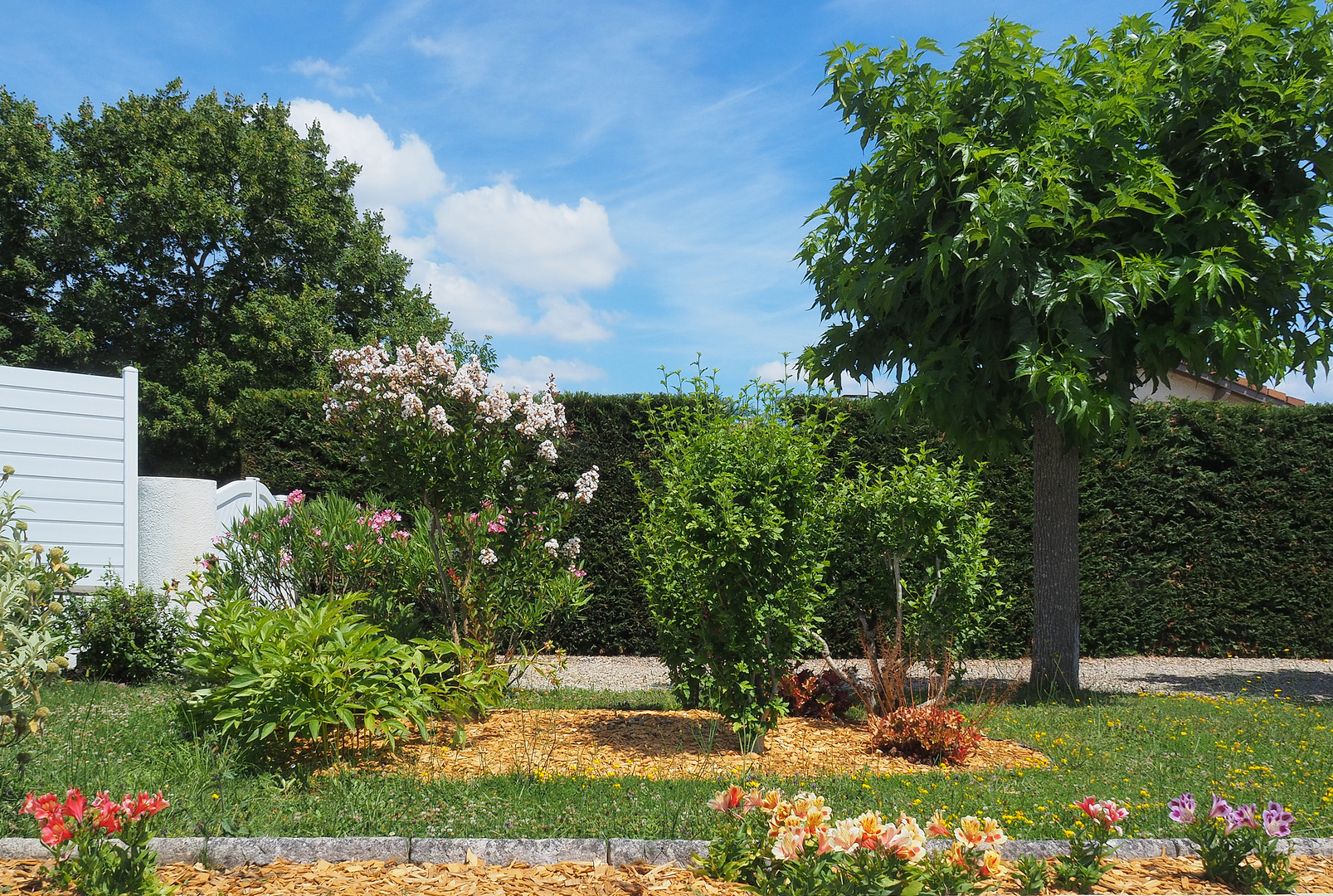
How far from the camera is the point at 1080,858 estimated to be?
312 cm

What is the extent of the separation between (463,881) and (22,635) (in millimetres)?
2286

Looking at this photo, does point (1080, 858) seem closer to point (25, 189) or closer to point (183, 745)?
point (183, 745)

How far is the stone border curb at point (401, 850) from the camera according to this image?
3.23 meters

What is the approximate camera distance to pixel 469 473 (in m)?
5.57

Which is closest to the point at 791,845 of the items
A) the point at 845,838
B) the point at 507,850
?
the point at 845,838

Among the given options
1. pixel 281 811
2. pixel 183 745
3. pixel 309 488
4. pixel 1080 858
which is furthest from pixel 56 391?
pixel 1080 858

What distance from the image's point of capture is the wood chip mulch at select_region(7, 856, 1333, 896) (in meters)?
3.01

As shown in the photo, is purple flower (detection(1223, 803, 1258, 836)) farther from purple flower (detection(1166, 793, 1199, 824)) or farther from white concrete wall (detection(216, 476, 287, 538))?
white concrete wall (detection(216, 476, 287, 538))

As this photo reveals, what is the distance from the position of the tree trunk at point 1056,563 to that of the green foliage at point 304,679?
5107mm

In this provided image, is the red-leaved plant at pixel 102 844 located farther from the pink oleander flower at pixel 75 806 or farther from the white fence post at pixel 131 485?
the white fence post at pixel 131 485

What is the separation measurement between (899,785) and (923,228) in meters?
4.38

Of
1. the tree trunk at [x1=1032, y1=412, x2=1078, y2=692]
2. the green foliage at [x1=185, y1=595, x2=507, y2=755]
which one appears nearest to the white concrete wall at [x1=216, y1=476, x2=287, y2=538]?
the green foliage at [x1=185, y1=595, x2=507, y2=755]

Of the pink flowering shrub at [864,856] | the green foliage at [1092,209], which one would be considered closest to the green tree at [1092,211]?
the green foliage at [1092,209]

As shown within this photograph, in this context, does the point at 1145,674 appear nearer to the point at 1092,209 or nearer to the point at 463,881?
the point at 1092,209
